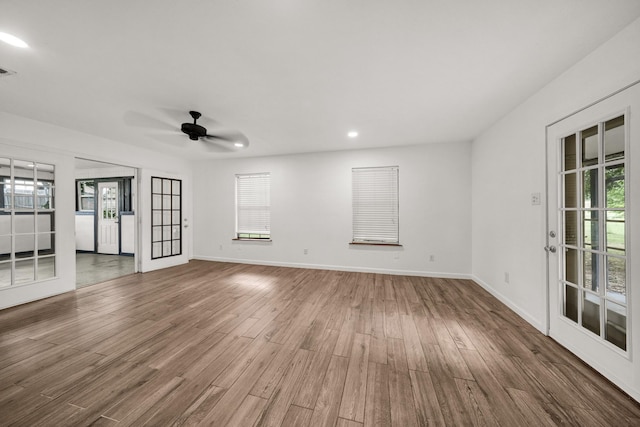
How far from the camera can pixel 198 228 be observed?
227 inches

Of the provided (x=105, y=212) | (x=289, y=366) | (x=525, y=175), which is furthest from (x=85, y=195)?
(x=525, y=175)

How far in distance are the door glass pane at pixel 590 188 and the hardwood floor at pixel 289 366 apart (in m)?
1.33

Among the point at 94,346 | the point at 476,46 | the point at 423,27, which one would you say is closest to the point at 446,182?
the point at 476,46

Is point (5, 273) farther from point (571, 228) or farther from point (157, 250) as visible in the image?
point (571, 228)

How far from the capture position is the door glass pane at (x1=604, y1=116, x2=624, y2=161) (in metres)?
1.63

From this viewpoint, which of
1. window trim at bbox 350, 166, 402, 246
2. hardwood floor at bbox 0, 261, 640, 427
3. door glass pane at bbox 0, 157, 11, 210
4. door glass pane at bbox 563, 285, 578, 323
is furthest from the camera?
window trim at bbox 350, 166, 402, 246

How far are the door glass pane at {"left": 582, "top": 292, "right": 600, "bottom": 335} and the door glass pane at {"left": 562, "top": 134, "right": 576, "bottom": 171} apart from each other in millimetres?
1136

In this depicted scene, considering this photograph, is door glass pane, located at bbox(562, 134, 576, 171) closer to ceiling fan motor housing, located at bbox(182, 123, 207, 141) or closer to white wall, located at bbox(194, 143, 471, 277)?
white wall, located at bbox(194, 143, 471, 277)

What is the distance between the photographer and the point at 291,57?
72.9 inches

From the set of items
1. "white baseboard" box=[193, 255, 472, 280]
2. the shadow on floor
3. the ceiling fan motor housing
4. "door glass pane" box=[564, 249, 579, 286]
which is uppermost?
the ceiling fan motor housing

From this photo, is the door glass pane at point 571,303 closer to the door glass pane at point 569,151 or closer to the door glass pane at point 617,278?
the door glass pane at point 617,278

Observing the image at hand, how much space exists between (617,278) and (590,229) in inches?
16.4

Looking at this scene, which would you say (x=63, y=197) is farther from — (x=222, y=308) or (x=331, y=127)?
(x=331, y=127)

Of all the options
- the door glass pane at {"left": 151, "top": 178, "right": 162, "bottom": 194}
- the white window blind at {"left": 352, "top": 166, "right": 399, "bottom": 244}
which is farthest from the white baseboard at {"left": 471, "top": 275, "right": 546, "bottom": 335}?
the door glass pane at {"left": 151, "top": 178, "right": 162, "bottom": 194}
